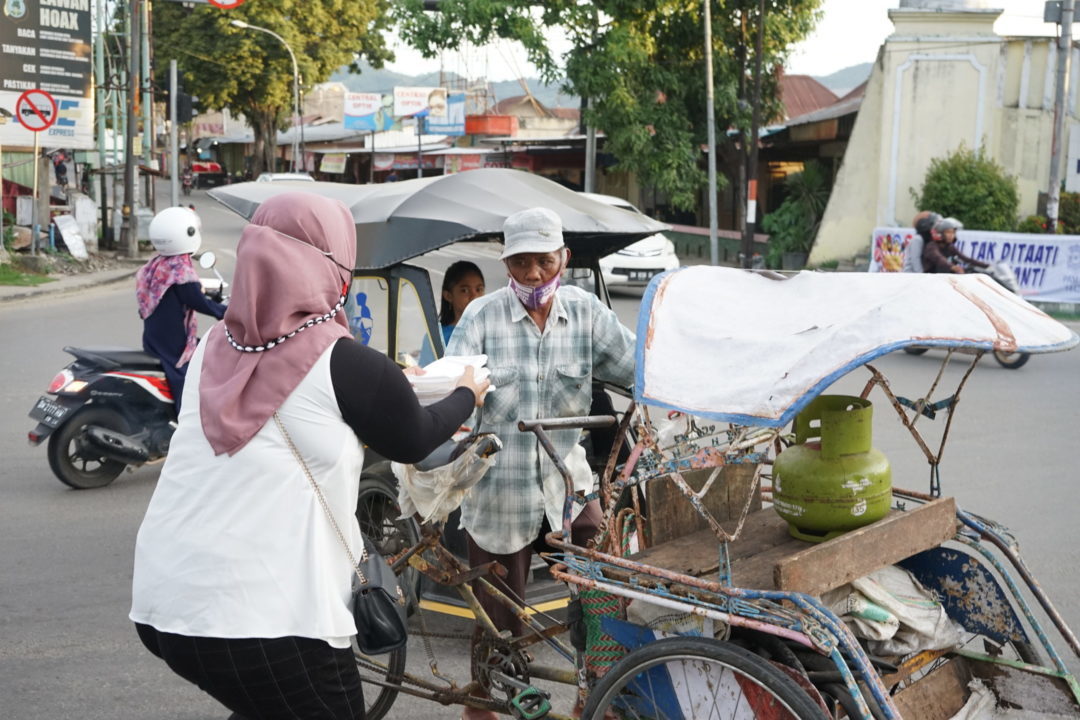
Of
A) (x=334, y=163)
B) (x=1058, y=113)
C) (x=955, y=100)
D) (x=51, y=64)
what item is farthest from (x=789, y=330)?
(x=334, y=163)

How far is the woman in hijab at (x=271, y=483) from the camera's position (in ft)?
7.38

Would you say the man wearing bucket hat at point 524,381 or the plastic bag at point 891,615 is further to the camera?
the man wearing bucket hat at point 524,381

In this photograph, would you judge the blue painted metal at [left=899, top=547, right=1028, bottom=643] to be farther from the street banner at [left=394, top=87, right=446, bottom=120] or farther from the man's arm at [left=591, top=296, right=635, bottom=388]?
the street banner at [left=394, top=87, right=446, bottom=120]

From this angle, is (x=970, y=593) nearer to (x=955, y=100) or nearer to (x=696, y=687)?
(x=696, y=687)

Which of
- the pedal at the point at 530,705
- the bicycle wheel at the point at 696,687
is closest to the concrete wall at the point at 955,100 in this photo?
the pedal at the point at 530,705

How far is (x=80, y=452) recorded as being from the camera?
267 inches

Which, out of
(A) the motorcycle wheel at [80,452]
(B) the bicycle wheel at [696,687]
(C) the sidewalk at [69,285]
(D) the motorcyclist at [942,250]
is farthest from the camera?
(C) the sidewalk at [69,285]

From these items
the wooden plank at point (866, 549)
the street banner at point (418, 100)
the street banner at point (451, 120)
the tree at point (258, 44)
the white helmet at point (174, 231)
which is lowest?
the wooden plank at point (866, 549)

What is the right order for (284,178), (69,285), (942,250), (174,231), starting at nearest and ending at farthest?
(174,231) < (942,250) < (284,178) < (69,285)

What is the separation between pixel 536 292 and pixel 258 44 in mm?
45463

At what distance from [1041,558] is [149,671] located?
13.8 ft

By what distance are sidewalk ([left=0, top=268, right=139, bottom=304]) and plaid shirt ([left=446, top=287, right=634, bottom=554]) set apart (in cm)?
1450

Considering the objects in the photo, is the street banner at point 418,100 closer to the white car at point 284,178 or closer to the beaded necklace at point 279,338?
the white car at point 284,178

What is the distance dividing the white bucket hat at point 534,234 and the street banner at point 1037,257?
14.6m
